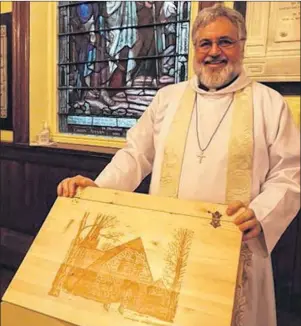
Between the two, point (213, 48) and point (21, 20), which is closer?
point (213, 48)

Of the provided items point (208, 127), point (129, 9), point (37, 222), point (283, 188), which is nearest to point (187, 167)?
point (208, 127)

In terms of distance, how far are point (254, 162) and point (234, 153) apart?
0.22 feet

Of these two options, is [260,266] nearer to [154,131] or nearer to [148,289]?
[148,289]

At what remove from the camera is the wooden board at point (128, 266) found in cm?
97

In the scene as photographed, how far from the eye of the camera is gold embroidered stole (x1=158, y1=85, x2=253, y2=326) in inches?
47.3

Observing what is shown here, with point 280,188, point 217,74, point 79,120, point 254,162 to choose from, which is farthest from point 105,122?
point 280,188

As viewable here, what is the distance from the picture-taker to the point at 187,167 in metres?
1.29

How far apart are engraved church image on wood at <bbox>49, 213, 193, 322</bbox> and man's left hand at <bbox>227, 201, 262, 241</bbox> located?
12 cm

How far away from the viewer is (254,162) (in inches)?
47.1

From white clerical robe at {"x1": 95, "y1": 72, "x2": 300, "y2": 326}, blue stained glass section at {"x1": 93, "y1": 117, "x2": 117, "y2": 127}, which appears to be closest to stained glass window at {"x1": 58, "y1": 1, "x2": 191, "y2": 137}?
blue stained glass section at {"x1": 93, "y1": 117, "x2": 117, "y2": 127}

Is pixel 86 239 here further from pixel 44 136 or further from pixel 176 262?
pixel 44 136

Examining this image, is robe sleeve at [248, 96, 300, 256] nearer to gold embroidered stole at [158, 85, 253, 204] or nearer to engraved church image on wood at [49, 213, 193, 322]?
gold embroidered stole at [158, 85, 253, 204]

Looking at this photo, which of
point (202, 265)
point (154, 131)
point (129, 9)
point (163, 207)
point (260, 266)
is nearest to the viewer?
point (202, 265)

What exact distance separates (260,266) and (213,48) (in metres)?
0.66
